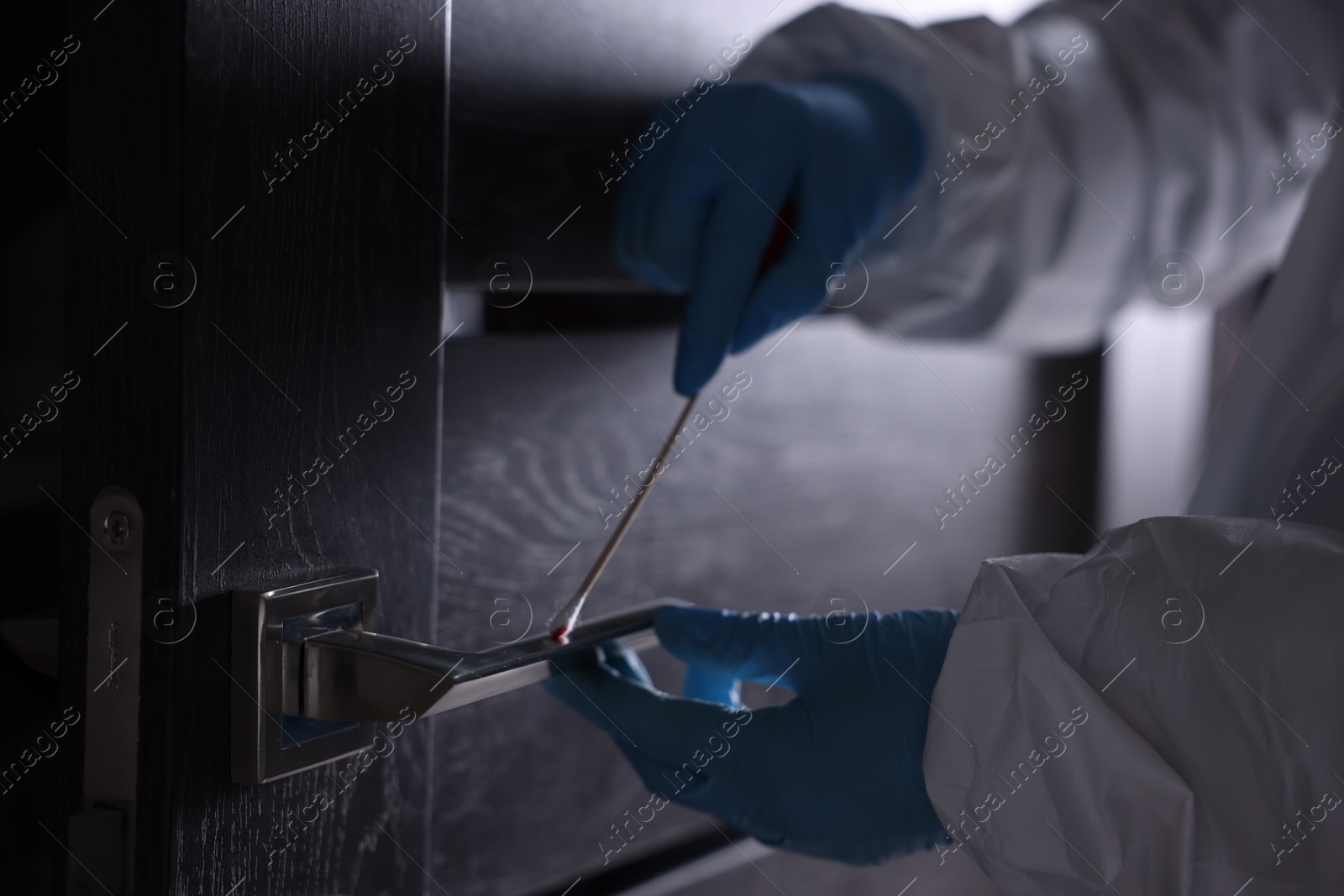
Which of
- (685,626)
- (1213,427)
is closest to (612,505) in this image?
(685,626)

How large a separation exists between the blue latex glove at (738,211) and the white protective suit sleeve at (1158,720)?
22 centimetres

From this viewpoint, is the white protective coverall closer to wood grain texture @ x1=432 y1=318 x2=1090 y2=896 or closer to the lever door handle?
wood grain texture @ x1=432 y1=318 x2=1090 y2=896

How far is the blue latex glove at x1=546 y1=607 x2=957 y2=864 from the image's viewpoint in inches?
19.0

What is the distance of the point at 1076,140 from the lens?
79 cm

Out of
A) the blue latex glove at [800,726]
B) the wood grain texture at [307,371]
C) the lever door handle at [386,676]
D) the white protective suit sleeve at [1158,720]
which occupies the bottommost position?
the white protective suit sleeve at [1158,720]

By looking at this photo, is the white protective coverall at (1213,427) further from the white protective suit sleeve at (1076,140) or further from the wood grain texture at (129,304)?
the wood grain texture at (129,304)

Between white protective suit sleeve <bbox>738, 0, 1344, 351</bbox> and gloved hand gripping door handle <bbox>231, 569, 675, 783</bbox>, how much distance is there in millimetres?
466

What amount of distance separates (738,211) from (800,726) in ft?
0.97

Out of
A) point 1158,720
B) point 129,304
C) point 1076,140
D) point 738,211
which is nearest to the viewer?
point 129,304

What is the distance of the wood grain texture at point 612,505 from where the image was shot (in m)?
0.54

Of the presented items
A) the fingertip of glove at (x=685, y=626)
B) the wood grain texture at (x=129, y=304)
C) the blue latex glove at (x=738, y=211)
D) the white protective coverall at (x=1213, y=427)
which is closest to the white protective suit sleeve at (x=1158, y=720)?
the white protective coverall at (x=1213, y=427)

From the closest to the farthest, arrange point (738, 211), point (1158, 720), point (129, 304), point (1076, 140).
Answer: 1. point (129, 304)
2. point (1158, 720)
3. point (738, 211)
4. point (1076, 140)

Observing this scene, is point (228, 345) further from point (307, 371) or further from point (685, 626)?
point (685, 626)

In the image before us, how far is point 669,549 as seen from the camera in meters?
0.66
